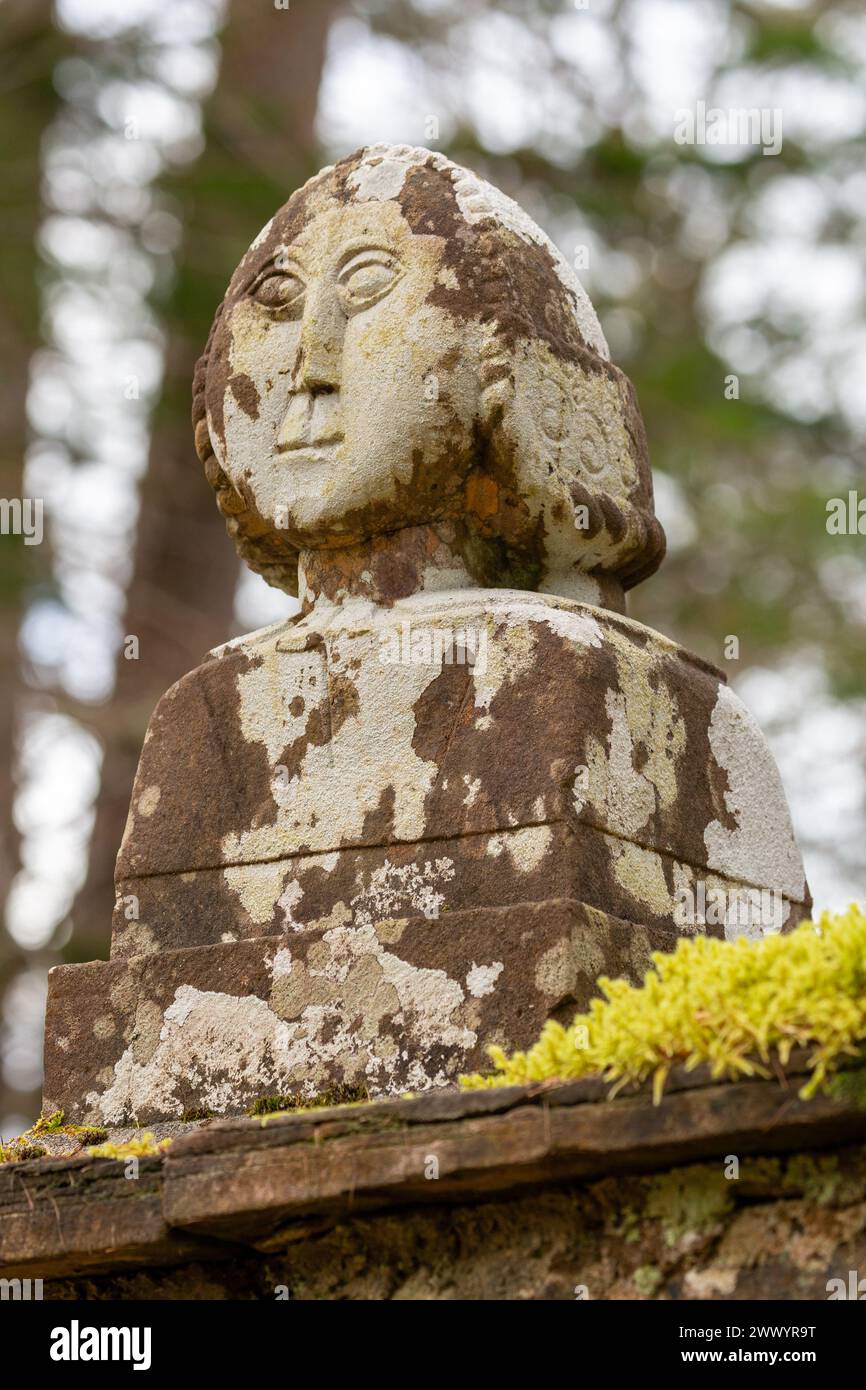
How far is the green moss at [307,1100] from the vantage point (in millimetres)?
3369

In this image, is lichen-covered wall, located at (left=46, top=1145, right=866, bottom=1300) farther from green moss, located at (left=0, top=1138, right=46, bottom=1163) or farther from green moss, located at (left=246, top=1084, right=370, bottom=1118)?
green moss, located at (left=0, top=1138, right=46, bottom=1163)

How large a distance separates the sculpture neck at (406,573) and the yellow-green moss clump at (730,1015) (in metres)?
1.09

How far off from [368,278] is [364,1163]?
Answer: 169cm

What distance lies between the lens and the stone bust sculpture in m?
3.44

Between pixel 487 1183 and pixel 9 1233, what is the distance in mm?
803

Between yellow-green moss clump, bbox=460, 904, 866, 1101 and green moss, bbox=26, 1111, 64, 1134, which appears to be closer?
yellow-green moss clump, bbox=460, 904, 866, 1101

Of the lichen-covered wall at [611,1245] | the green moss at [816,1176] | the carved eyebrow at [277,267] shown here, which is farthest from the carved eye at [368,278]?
the green moss at [816,1176]

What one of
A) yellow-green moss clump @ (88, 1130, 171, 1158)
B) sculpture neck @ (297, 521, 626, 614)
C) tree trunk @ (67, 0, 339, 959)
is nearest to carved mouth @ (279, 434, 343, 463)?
sculpture neck @ (297, 521, 626, 614)

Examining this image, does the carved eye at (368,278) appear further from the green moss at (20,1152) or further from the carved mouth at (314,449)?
the green moss at (20,1152)

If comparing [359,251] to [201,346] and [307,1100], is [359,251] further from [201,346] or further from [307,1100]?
[201,346]

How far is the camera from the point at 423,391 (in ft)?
12.3

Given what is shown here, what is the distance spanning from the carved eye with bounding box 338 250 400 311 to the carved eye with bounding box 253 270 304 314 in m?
0.13

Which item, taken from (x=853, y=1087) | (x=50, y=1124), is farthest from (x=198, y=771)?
(x=853, y=1087)

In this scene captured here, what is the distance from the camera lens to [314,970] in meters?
3.50
